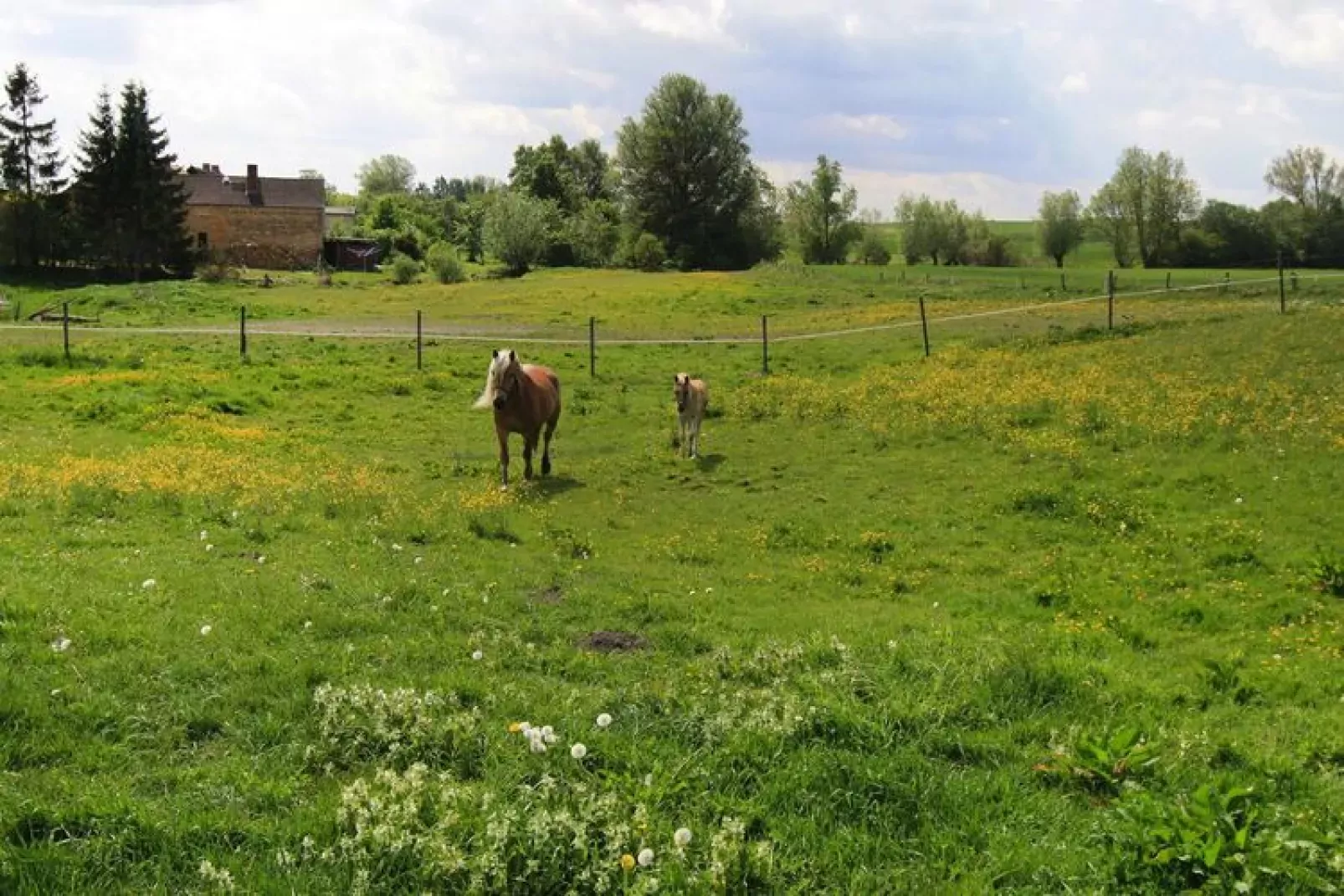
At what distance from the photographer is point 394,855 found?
177 inches

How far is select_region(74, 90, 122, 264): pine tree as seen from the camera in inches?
2621

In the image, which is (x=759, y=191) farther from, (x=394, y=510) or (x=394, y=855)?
(x=394, y=855)

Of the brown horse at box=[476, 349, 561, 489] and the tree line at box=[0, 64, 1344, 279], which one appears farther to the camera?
the tree line at box=[0, 64, 1344, 279]

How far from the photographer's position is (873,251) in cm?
10212

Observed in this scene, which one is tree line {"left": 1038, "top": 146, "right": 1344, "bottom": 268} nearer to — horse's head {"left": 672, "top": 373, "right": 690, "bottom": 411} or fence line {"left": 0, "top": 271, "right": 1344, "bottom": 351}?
fence line {"left": 0, "top": 271, "right": 1344, "bottom": 351}

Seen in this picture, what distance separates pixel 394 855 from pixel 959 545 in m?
10.2

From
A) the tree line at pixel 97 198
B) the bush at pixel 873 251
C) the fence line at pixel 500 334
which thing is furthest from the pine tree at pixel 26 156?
the bush at pixel 873 251

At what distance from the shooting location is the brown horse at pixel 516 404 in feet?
54.6

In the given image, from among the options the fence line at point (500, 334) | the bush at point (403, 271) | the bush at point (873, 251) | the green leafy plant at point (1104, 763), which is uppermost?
the bush at point (873, 251)

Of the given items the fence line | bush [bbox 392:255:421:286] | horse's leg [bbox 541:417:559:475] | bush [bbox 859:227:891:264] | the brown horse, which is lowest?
horse's leg [bbox 541:417:559:475]

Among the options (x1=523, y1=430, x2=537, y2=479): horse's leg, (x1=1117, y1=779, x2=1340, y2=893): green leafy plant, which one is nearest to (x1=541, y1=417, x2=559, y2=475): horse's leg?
(x1=523, y1=430, x2=537, y2=479): horse's leg

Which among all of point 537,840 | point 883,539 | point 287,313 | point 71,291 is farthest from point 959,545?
point 71,291

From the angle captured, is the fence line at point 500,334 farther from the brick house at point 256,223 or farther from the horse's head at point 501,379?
the brick house at point 256,223

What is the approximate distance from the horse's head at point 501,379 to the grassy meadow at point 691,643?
176 cm
